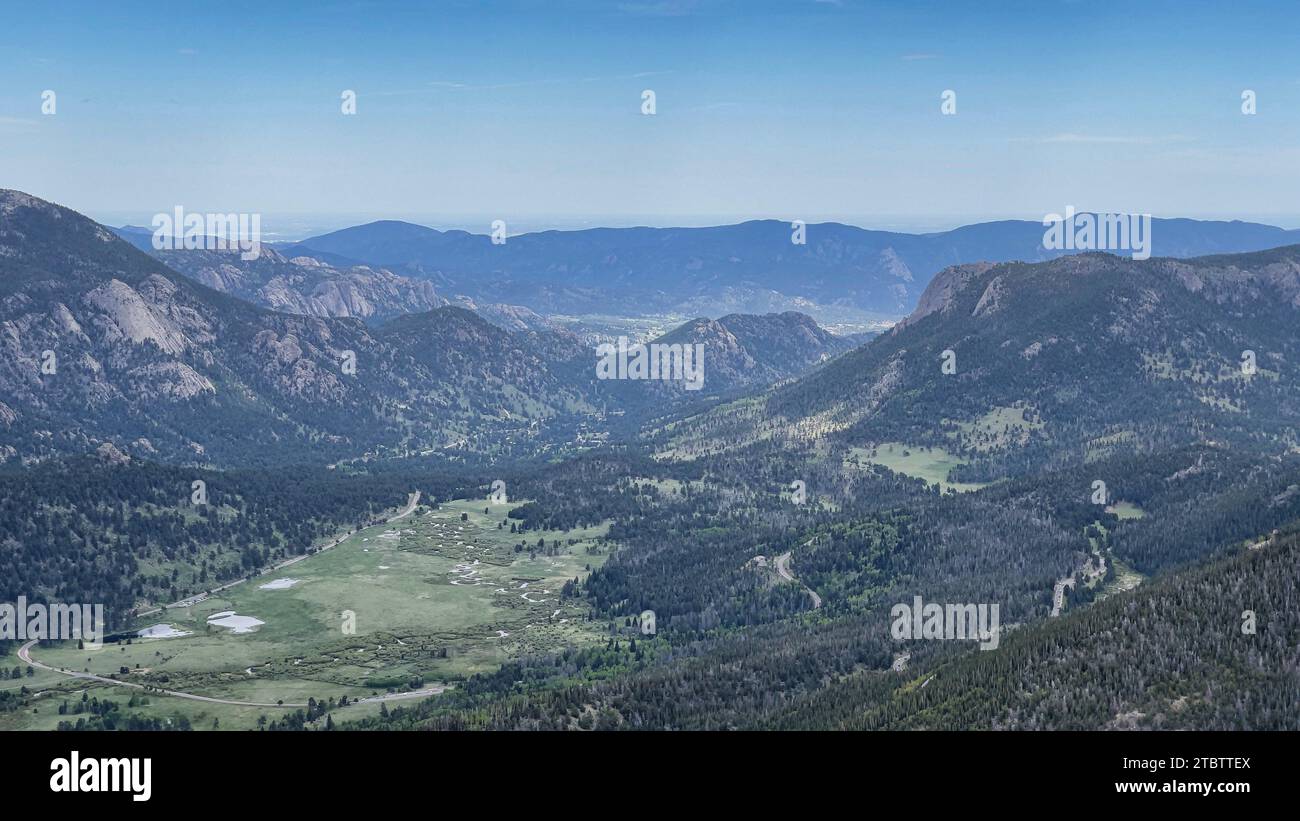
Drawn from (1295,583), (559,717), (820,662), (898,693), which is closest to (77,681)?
(559,717)

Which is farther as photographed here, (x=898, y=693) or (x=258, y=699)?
(x=258, y=699)
